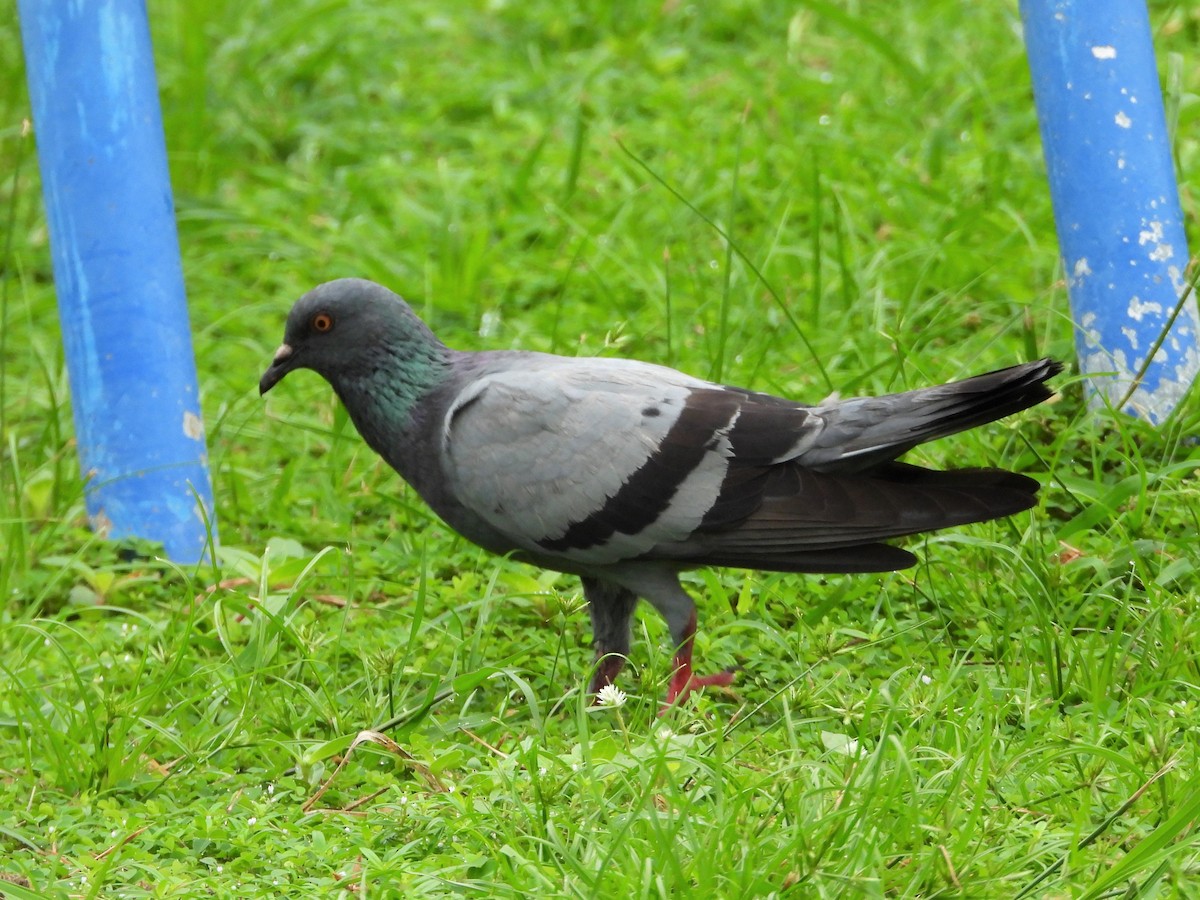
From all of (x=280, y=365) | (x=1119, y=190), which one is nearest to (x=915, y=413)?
(x=1119, y=190)

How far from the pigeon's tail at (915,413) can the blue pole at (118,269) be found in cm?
184

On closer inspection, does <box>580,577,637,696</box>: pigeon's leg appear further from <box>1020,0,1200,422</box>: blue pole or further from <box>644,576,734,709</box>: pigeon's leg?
<box>1020,0,1200,422</box>: blue pole

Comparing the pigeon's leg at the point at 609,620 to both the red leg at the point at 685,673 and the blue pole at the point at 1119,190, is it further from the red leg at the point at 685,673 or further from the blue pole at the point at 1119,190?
the blue pole at the point at 1119,190

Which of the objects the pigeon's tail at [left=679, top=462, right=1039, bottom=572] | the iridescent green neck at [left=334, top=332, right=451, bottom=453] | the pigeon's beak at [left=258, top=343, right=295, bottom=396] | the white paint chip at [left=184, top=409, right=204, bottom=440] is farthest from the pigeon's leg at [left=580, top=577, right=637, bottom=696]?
the white paint chip at [left=184, top=409, right=204, bottom=440]

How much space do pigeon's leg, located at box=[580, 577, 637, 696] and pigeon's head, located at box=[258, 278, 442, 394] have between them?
2.48 ft

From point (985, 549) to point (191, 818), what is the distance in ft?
6.65

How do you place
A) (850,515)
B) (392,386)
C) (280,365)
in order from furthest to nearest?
(280,365) < (392,386) < (850,515)

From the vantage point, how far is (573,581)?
173 inches

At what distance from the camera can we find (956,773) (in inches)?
111

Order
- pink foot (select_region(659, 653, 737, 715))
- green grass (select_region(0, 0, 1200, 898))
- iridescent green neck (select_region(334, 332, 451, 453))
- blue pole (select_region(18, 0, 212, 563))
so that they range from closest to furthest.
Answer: green grass (select_region(0, 0, 1200, 898)) < pink foot (select_region(659, 653, 737, 715)) < iridescent green neck (select_region(334, 332, 451, 453)) < blue pole (select_region(18, 0, 212, 563))

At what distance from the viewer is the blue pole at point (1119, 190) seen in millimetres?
4250

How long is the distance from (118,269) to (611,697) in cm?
218

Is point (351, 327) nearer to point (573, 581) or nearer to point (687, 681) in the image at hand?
point (573, 581)

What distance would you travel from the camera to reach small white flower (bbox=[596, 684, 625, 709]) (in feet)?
10.3
